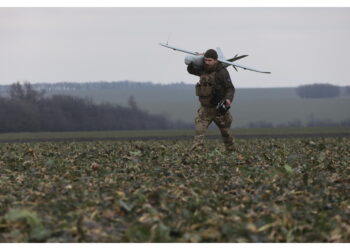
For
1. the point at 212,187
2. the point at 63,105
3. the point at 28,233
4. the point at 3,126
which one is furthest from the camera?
the point at 63,105

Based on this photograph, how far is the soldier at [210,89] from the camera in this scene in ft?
65.6

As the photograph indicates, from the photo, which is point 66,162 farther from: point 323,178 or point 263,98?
point 263,98

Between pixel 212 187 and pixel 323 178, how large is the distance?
211 cm

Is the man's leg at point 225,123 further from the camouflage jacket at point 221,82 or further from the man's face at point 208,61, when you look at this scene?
the man's face at point 208,61

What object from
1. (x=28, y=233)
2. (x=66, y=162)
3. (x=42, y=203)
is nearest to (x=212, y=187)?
(x=42, y=203)

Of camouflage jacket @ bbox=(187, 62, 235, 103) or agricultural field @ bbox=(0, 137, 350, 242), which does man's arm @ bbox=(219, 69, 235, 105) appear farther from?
agricultural field @ bbox=(0, 137, 350, 242)

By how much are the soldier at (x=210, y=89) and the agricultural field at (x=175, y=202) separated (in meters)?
3.15

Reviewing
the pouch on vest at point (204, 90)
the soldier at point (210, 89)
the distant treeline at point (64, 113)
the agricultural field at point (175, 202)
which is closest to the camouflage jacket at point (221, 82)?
the soldier at point (210, 89)

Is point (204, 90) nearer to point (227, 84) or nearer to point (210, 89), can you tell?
point (210, 89)

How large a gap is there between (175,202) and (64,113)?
66.5 meters

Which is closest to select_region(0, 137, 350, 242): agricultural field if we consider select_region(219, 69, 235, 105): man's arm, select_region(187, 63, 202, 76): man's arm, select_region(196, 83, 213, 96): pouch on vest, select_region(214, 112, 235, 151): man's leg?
select_region(219, 69, 235, 105): man's arm

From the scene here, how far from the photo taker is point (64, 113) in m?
76.3

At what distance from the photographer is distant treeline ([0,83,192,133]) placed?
72.2 m
